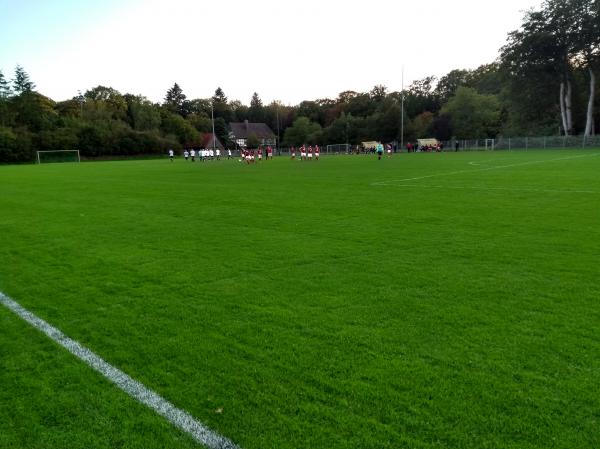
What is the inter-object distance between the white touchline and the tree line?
70.6 meters

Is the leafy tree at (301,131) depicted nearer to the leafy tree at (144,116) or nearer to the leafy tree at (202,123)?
the leafy tree at (202,123)

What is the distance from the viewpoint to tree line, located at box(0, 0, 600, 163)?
2473 inches

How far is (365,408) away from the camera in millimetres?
3160

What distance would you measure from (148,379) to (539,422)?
2.74m

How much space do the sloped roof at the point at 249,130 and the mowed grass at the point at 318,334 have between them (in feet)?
375

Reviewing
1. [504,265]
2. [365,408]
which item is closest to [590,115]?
[504,265]

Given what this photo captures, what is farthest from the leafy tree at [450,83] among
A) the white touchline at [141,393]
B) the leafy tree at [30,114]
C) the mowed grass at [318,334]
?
the white touchline at [141,393]

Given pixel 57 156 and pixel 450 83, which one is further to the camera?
pixel 450 83

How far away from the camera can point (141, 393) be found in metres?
3.45

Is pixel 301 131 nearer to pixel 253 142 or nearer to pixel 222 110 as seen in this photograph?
pixel 253 142

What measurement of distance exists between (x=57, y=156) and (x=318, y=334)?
75.6 metres

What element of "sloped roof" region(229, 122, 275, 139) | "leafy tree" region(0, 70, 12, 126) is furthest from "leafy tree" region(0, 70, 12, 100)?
"sloped roof" region(229, 122, 275, 139)

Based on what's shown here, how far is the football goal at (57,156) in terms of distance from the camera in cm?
6825

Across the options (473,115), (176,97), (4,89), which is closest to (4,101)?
(4,89)
